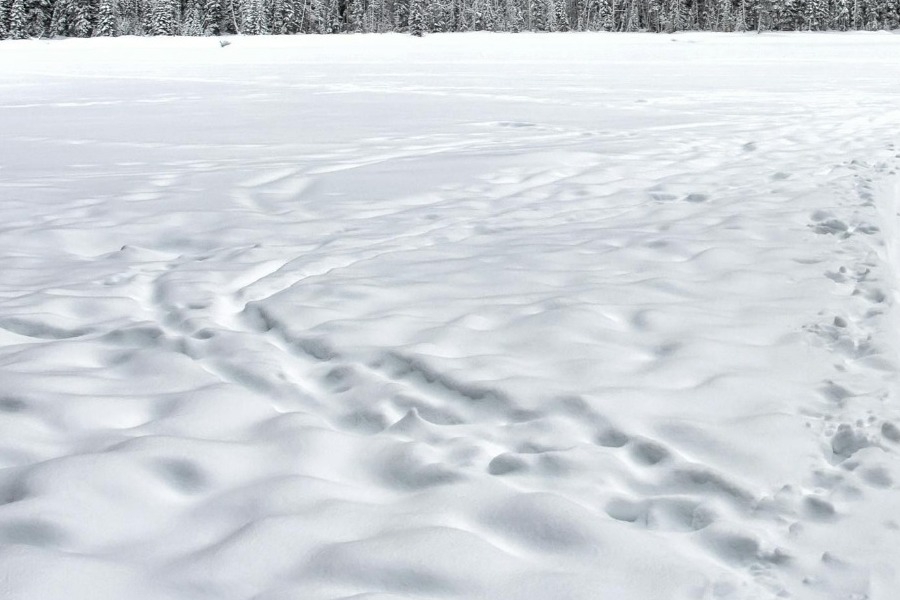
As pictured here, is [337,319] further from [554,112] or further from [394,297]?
[554,112]

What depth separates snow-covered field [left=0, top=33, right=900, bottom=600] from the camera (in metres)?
1.90

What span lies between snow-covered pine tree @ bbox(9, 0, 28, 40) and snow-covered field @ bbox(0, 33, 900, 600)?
49.4 meters

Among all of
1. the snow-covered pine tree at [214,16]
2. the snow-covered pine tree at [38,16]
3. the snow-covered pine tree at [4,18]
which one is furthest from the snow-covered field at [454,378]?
the snow-covered pine tree at [214,16]

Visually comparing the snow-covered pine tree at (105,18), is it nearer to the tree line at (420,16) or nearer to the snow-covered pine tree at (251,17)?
the tree line at (420,16)

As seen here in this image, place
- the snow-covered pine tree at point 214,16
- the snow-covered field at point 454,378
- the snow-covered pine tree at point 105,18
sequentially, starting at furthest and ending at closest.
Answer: the snow-covered pine tree at point 214,16 < the snow-covered pine tree at point 105,18 < the snow-covered field at point 454,378

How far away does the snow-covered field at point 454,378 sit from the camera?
1902mm

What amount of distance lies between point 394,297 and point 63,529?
1.91 m

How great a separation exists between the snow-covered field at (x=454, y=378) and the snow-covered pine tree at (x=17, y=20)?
49406 mm

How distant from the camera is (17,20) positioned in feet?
162

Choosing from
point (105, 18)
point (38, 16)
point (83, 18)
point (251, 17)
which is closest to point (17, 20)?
point (83, 18)

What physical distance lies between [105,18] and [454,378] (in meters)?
55.8

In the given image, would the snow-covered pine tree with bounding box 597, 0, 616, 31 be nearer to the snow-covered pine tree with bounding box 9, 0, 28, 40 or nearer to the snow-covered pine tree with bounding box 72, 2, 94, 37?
the snow-covered pine tree with bounding box 72, 2, 94, 37

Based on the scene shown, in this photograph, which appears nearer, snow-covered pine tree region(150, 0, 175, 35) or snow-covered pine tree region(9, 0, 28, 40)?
snow-covered pine tree region(9, 0, 28, 40)

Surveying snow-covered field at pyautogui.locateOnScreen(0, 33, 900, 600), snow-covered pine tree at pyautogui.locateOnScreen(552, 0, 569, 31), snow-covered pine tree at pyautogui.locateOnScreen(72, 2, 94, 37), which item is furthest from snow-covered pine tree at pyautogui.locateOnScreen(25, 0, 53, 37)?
snow-covered field at pyautogui.locateOnScreen(0, 33, 900, 600)
